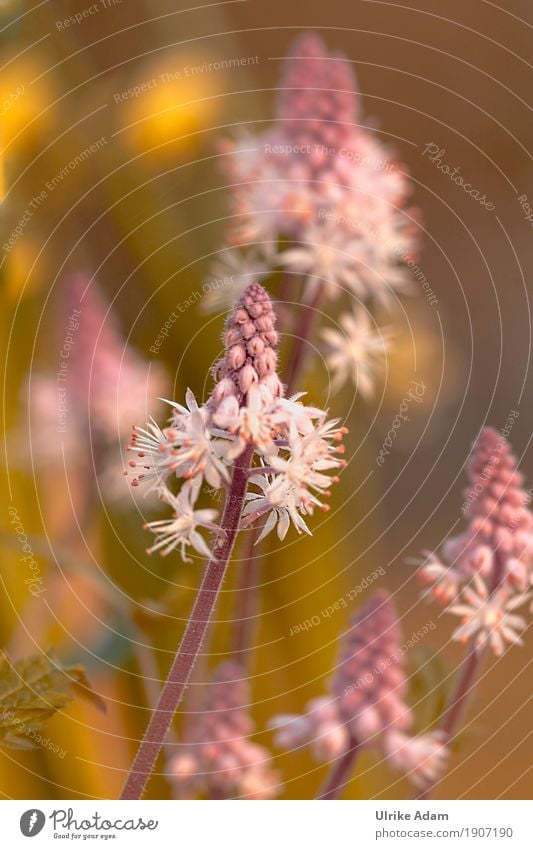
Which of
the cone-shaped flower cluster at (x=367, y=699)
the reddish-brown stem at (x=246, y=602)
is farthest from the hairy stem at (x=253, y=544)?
the cone-shaped flower cluster at (x=367, y=699)

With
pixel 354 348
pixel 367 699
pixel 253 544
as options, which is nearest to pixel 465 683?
pixel 367 699

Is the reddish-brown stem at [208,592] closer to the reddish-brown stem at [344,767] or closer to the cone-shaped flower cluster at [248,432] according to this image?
the cone-shaped flower cluster at [248,432]

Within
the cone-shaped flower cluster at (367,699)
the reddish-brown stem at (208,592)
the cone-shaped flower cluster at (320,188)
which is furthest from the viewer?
the cone-shaped flower cluster at (320,188)

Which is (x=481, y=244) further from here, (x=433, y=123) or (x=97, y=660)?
(x=97, y=660)

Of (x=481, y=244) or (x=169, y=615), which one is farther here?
(x=481, y=244)

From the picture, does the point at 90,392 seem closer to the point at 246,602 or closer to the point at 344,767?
the point at 246,602

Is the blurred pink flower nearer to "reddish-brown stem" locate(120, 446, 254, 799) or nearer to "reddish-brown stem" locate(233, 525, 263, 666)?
"reddish-brown stem" locate(233, 525, 263, 666)
